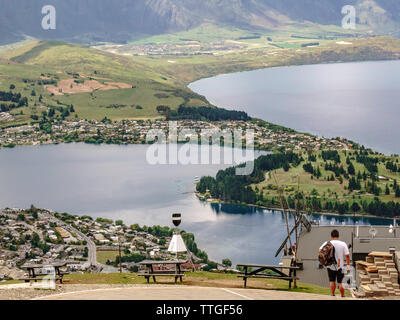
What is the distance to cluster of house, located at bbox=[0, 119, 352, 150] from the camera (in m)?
135

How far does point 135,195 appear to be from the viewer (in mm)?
95438

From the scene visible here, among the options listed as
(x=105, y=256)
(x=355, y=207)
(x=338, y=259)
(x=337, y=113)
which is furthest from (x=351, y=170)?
(x=338, y=259)

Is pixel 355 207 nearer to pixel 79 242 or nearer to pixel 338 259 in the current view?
pixel 79 242

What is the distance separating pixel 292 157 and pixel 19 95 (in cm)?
9349

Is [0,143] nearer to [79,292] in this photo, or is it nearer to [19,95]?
[19,95]

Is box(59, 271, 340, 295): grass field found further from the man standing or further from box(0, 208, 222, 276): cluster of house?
box(0, 208, 222, 276): cluster of house

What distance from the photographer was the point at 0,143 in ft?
482

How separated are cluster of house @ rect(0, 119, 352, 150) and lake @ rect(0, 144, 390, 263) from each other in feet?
25.7

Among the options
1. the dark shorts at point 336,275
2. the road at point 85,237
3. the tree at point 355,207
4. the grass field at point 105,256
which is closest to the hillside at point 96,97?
the road at point 85,237

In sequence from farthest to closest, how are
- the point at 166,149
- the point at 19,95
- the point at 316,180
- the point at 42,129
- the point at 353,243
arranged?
the point at 19,95, the point at 42,129, the point at 166,149, the point at 316,180, the point at 353,243

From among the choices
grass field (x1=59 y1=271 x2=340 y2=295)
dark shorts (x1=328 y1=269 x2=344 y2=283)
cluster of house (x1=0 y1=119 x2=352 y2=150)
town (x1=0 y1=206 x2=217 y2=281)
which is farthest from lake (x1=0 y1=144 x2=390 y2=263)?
dark shorts (x1=328 y1=269 x2=344 y2=283)

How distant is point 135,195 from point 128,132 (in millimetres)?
57650

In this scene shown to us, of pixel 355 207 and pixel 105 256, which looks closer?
pixel 105 256
